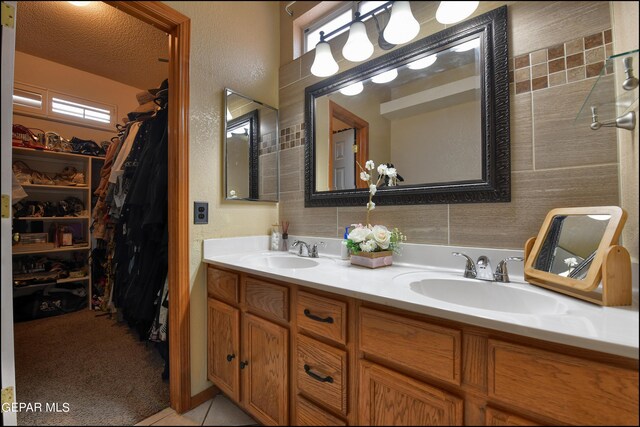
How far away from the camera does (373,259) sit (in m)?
1.04

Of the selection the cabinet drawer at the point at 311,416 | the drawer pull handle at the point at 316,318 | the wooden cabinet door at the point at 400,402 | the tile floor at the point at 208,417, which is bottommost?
the tile floor at the point at 208,417

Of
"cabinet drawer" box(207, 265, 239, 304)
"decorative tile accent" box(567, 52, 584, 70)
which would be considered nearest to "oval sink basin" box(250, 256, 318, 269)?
"cabinet drawer" box(207, 265, 239, 304)

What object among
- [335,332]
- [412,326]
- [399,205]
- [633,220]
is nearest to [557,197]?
[633,220]

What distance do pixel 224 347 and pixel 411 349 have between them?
2.97ft

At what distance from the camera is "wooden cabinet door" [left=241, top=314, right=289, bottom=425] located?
0.92 meters

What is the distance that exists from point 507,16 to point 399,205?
79cm

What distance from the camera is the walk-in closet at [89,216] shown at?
43.1 inches

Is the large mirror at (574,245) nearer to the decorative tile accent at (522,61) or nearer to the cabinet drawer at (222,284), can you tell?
the decorative tile accent at (522,61)

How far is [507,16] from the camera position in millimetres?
918

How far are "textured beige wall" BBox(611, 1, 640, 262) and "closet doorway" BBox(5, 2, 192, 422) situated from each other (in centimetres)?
142

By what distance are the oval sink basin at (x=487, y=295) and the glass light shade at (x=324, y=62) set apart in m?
1.16

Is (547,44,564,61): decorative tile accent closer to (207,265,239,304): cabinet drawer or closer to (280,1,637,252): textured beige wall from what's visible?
(280,1,637,252): textured beige wall

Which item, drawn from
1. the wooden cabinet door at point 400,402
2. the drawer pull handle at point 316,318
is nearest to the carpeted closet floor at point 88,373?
the drawer pull handle at point 316,318

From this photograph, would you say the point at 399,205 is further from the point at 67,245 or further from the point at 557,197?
the point at 67,245
